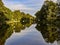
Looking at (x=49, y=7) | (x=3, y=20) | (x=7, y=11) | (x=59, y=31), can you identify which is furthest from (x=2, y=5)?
(x=59, y=31)

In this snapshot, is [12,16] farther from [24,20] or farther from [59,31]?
[59,31]

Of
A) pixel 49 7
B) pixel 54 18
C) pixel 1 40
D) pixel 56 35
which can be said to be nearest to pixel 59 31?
pixel 56 35

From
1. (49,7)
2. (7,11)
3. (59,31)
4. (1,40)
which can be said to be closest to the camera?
(1,40)

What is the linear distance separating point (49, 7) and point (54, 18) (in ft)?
5.29

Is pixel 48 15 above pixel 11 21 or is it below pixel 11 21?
above

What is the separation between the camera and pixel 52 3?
22094mm

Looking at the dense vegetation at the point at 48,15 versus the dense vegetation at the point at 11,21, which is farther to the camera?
the dense vegetation at the point at 48,15

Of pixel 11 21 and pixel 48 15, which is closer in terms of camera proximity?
pixel 48 15

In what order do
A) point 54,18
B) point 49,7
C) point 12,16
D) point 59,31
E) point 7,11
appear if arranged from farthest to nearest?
point 12,16 < point 7,11 < point 49,7 < point 54,18 < point 59,31

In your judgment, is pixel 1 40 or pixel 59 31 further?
pixel 59 31

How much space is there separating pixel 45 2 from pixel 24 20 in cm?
453

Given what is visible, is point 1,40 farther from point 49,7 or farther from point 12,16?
point 12,16

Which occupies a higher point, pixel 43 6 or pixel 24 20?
pixel 43 6

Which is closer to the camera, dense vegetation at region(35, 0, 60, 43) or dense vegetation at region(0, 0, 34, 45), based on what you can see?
dense vegetation at region(0, 0, 34, 45)
